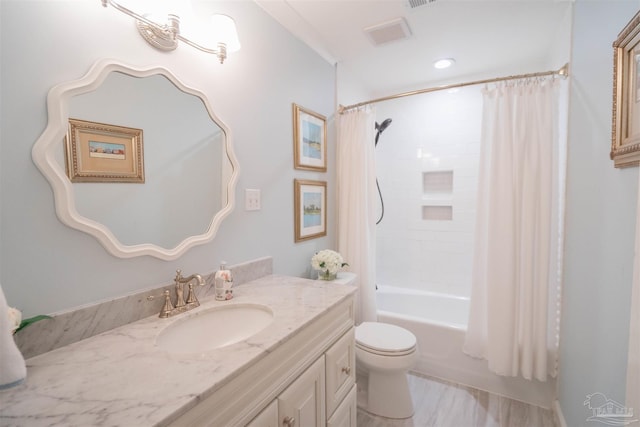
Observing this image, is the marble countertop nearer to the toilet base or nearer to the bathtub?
the toilet base

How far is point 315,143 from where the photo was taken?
2.07 m

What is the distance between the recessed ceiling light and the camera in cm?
229

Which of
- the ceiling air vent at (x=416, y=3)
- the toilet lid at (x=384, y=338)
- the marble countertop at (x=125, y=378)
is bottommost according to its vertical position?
the toilet lid at (x=384, y=338)

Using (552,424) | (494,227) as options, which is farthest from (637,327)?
(552,424)

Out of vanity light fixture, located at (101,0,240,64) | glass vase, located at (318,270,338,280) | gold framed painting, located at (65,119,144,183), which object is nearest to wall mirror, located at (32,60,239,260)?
gold framed painting, located at (65,119,144,183)

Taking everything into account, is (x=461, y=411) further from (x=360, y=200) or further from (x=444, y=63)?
(x=444, y=63)

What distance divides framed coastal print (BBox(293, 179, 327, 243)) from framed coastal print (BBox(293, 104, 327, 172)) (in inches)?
5.0

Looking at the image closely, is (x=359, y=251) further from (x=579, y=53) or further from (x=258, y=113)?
(x=579, y=53)

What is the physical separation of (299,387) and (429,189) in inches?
92.5

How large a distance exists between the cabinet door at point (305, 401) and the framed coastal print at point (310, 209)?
97 centimetres

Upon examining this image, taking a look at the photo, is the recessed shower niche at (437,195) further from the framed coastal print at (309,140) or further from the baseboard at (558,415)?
the baseboard at (558,415)

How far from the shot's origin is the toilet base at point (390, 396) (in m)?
1.72

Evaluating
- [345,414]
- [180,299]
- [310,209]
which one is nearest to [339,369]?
[345,414]

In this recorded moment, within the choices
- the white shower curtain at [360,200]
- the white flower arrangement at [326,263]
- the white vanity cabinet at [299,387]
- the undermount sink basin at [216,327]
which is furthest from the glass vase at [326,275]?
the undermount sink basin at [216,327]
